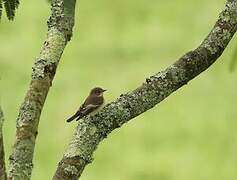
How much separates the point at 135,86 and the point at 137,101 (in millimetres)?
Result: 6080

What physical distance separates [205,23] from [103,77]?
1.45 m

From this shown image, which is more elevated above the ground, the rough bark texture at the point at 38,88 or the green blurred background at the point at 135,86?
the green blurred background at the point at 135,86

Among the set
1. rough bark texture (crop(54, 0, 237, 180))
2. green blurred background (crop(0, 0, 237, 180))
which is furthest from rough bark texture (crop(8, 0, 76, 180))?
green blurred background (crop(0, 0, 237, 180))

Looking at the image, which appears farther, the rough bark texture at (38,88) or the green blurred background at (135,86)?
the green blurred background at (135,86)

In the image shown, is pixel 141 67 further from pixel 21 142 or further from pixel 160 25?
pixel 21 142

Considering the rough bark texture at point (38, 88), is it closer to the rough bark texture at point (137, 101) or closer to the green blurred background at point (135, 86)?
the rough bark texture at point (137, 101)

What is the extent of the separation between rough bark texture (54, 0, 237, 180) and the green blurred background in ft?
13.9

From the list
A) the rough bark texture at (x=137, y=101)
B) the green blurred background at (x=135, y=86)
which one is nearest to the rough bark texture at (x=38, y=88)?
the rough bark texture at (x=137, y=101)

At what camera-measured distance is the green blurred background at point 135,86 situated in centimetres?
728

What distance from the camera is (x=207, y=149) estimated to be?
7.39 m

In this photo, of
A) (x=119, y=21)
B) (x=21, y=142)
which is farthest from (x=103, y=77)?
(x=21, y=142)

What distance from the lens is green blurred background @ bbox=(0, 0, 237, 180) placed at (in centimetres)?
728

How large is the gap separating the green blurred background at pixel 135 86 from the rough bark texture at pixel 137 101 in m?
4.24

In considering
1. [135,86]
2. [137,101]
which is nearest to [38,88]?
Answer: [137,101]
